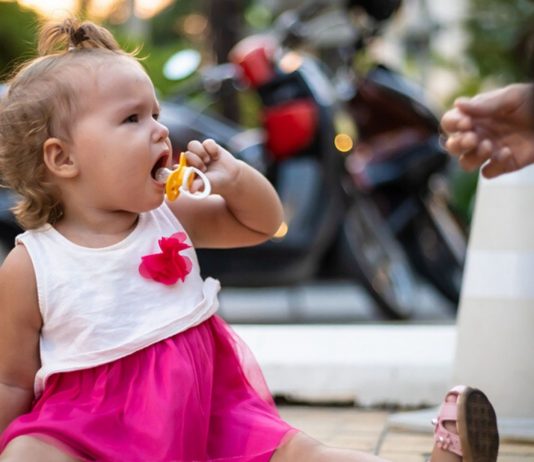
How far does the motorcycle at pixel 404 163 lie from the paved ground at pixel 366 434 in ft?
11.3

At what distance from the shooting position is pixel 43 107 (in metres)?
2.41

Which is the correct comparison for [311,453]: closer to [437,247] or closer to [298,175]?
[298,175]

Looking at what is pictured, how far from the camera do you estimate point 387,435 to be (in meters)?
3.34

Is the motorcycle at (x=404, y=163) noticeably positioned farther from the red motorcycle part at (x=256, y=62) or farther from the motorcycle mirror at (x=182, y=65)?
the motorcycle mirror at (x=182, y=65)

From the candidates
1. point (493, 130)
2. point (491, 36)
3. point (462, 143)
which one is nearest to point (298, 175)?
point (493, 130)

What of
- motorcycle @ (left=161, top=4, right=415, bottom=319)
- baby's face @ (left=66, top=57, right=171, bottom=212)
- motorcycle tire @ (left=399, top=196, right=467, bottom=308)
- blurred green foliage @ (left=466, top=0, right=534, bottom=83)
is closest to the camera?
baby's face @ (left=66, top=57, right=171, bottom=212)

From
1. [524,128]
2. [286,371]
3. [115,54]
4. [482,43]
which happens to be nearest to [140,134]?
[115,54]

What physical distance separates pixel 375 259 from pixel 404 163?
2.43ft

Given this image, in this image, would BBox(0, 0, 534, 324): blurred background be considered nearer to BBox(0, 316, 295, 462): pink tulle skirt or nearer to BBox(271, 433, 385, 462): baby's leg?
BBox(0, 316, 295, 462): pink tulle skirt

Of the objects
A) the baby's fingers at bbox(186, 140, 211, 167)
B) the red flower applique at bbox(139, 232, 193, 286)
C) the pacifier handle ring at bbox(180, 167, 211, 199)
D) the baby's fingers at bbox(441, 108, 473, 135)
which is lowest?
the red flower applique at bbox(139, 232, 193, 286)

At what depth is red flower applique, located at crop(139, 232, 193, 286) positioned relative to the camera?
243 centimetres

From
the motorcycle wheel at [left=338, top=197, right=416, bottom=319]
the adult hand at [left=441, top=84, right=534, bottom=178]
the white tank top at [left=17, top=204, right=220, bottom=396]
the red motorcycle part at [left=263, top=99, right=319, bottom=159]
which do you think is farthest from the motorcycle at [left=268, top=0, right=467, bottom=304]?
the white tank top at [left=17, top=204, right=220, bottom=396]

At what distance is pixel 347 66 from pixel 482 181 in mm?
4254

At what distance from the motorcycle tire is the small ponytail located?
4.94m
